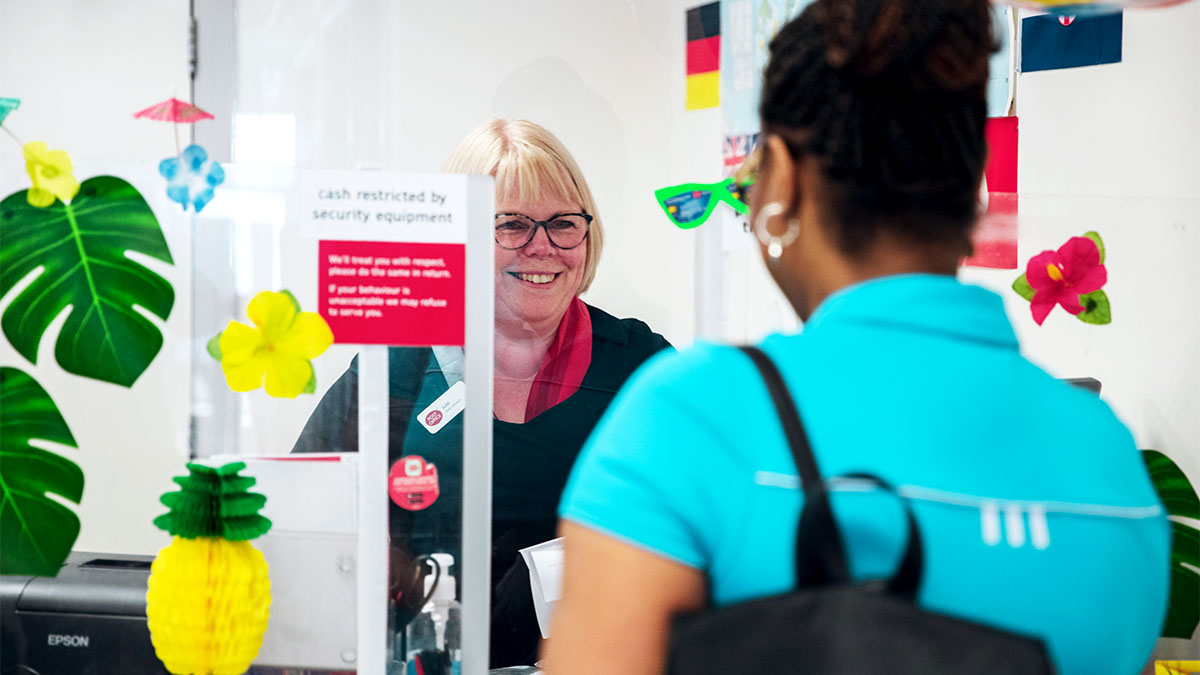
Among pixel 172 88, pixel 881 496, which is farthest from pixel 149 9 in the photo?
pixel 881 496

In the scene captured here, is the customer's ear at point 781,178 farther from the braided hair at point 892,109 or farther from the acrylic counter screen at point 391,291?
the acrylic counter screen at point 391,291

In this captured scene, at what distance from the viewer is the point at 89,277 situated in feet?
4.27

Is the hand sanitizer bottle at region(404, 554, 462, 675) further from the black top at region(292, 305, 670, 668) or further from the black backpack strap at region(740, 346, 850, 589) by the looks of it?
the black backpack strap at region(740, 346, 850, 589)

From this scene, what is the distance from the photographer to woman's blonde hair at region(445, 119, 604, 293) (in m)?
1.94

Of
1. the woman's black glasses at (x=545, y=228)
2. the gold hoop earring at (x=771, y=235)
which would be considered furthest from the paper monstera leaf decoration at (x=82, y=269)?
the gold hoop earring at (x=771, y=235)

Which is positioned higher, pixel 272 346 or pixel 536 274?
pixel 536 274

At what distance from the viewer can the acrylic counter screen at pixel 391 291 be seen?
1299 millimetres

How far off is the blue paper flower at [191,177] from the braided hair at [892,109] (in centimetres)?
80

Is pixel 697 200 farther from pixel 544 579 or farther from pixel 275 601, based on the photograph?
pixel 275 601

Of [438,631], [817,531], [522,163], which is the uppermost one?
[522,163]

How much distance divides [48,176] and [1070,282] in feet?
5.25

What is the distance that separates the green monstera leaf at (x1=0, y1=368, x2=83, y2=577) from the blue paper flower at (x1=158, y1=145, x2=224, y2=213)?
301mm

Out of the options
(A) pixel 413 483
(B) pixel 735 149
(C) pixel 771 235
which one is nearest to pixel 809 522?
(C) pixel 771 235

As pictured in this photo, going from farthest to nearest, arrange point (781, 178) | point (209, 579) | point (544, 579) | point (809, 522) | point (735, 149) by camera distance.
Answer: point (735, 149), point (544, 579), point (209, 579), point (781, 178), point (809, 522)
